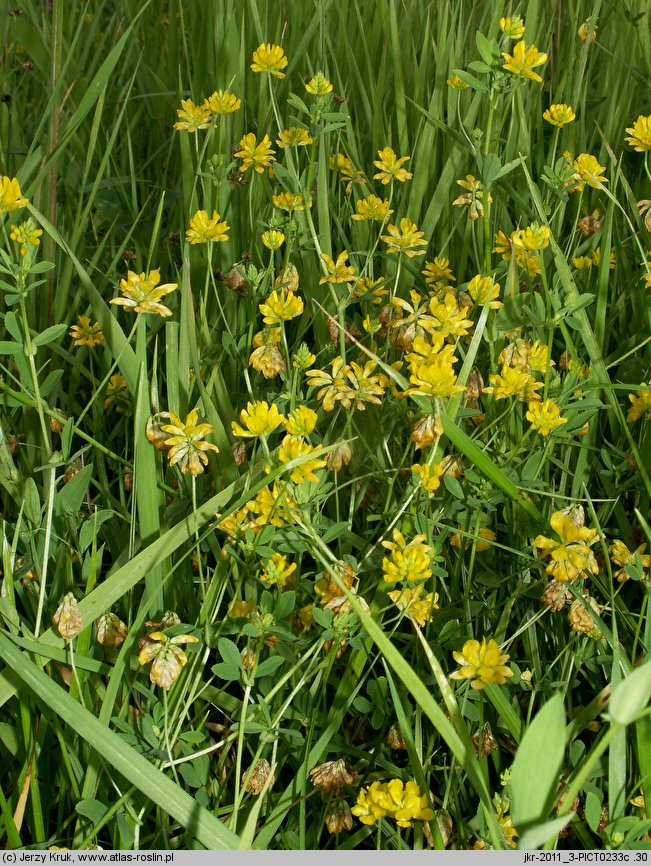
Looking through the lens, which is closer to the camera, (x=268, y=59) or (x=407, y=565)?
(x=407, y=565)

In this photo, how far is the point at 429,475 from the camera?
1021 millimetres

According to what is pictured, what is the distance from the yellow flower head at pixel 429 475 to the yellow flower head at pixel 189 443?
253 mm

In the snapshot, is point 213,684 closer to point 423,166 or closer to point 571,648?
point 571,648

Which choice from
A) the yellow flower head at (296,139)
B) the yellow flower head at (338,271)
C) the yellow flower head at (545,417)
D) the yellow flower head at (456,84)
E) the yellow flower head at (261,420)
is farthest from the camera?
the yellow flower head at (456,84)

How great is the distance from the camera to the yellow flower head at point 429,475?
1000 mm

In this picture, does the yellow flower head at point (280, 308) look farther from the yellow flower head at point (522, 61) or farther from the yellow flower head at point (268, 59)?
the yellow flower head at point (268, 59)

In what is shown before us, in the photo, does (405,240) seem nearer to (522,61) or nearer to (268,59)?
(522,61)

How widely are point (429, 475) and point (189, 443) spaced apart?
0.30 metres

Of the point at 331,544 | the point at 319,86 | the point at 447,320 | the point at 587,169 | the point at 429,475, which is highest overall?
the point at 319,86

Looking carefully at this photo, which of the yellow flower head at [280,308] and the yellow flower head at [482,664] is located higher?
the yellow flower head at [280,308]

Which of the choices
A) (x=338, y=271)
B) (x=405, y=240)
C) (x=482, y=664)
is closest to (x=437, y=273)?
(x=405, y=240)

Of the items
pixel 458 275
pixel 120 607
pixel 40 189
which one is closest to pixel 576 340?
pixel 458 275

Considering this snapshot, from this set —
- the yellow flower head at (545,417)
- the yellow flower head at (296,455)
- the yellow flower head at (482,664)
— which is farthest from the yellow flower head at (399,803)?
the yellow flower head at (545,417)

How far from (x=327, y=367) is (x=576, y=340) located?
1.51 ft
